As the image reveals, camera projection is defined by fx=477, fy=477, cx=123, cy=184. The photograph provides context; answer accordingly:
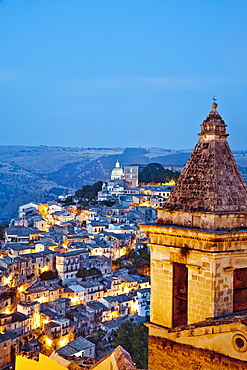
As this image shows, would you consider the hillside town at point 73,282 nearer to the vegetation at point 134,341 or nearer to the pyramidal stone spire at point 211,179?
the vegetation at point 134,341

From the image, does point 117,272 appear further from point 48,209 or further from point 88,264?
point 48,209

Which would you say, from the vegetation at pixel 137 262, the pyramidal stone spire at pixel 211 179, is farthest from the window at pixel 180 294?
the vegetation at pixel 137 262

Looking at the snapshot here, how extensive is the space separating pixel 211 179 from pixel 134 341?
19253 millimetres

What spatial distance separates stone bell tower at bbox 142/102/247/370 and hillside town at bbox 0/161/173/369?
16790 mm

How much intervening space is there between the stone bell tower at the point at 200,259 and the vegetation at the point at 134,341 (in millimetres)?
16318

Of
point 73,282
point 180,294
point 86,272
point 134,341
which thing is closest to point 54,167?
point 86,272

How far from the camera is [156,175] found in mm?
72938

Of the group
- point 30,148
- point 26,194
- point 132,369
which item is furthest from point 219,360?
point 30,148

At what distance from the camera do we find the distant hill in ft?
372

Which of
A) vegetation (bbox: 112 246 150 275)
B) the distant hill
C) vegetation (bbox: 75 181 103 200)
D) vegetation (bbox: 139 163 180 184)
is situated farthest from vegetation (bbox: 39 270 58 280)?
the distant hill

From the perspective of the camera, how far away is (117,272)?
39969 mm

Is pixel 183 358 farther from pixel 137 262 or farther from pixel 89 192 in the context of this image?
pixel 89 192

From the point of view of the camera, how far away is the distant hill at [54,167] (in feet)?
372

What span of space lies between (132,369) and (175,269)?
4.72ft
